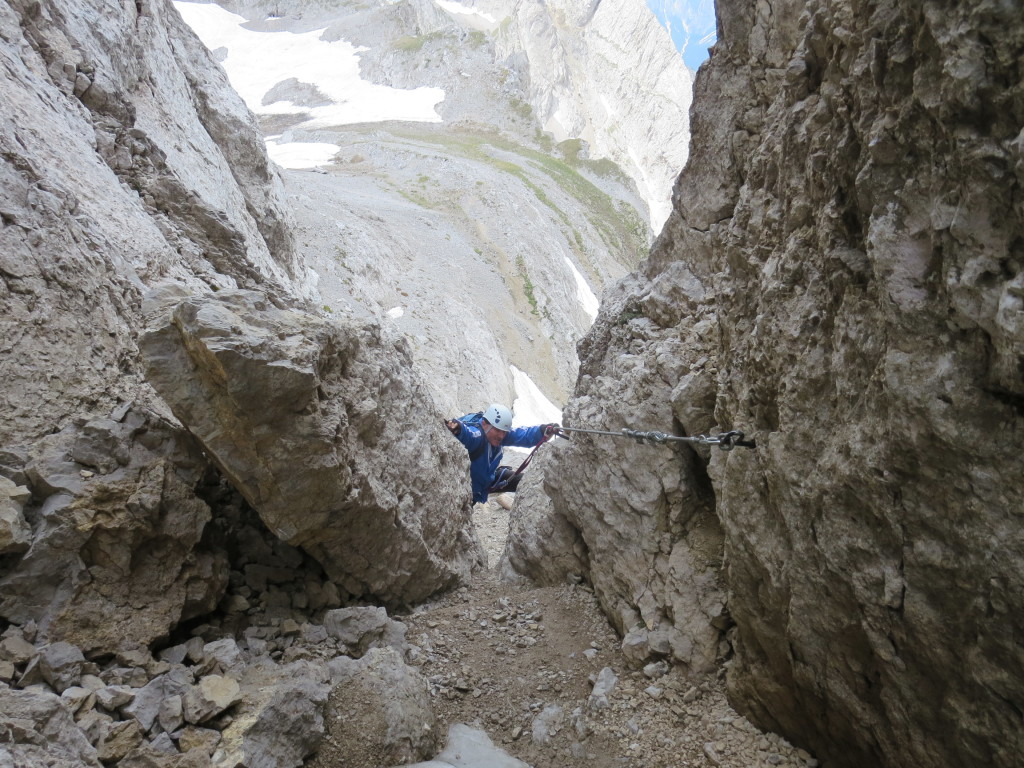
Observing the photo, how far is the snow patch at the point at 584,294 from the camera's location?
4442 cm

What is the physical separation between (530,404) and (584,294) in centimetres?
1678

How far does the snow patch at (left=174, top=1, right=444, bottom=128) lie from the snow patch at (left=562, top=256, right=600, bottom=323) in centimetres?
3445

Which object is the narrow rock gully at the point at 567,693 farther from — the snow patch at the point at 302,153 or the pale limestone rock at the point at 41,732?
the snow patch at the point at 302,153

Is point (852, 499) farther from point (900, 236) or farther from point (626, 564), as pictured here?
point (626, 564)

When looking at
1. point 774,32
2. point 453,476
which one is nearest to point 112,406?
point 453,476

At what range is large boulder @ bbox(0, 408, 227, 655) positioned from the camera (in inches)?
194

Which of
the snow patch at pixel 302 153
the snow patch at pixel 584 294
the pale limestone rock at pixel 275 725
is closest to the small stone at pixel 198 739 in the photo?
the pale limestone rock at pixel 275 725

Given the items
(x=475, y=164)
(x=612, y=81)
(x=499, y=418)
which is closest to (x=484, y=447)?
(x=499, y=418)

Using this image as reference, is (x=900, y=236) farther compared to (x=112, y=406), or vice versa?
(x=112, y=406)

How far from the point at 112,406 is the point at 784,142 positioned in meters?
6.27

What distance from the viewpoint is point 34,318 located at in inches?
227

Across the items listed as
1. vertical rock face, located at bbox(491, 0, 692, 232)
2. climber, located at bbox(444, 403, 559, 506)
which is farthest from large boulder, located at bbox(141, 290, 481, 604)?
vertical rock face, located at bbox(491, 0, 692, 232)

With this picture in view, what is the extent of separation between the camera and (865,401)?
11.6 feet

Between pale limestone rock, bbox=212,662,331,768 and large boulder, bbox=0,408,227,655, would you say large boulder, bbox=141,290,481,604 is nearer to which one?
large boulder, bbox=0,408,227,655
